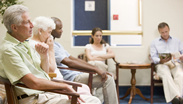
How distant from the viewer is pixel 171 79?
14.2 ft

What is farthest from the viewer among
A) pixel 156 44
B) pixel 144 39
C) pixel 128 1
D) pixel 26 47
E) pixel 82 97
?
pixel 128 1

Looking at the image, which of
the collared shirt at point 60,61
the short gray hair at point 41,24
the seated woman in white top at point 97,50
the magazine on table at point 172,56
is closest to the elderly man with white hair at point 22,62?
the short gray hair at point 41,24

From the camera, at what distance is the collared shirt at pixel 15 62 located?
1738 millimetres

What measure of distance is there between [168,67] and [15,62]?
11.0 feet

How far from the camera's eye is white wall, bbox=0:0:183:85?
5.18m

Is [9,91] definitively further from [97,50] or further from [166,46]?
[166,46]

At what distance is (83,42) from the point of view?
23.6ft

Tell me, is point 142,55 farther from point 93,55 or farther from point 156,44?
point 93,55

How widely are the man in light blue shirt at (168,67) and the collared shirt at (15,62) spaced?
2775 mm

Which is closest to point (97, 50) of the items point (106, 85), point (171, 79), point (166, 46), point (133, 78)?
point (133, 78)

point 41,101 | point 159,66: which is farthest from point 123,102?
point 41,101

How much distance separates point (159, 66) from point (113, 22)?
2890mm

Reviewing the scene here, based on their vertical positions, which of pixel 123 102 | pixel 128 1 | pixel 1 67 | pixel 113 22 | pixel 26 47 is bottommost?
pixel 123 102

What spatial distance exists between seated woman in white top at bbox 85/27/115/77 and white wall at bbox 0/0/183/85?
0.32 m
